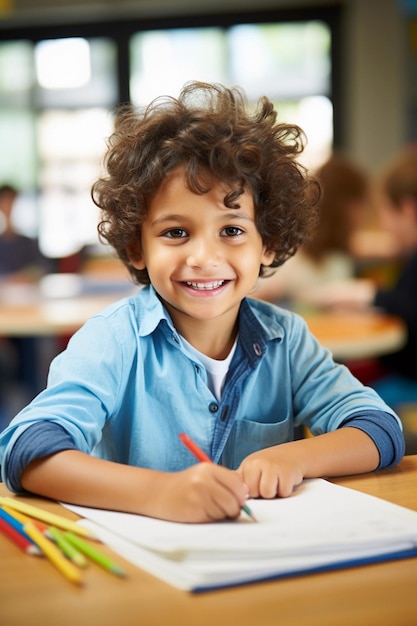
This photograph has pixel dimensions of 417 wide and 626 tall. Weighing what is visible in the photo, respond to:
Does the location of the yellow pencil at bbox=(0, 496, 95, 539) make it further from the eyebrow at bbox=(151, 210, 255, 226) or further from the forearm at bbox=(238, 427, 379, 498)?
the eyebrow at bbox=(151, 210, 255, 226)

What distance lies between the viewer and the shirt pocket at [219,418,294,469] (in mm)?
1226

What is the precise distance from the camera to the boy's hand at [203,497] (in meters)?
0.84

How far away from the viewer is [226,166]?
1.18 meters

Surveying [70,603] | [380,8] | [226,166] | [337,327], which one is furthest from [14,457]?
[380,8]

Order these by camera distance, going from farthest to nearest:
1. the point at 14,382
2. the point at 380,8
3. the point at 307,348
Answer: the point at 380,8
the point at 14,382
the point at 307,348

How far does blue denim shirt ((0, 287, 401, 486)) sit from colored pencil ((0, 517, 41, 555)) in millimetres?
260

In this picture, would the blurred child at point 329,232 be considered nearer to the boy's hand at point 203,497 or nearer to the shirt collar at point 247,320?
the shirt collar at point 247,320

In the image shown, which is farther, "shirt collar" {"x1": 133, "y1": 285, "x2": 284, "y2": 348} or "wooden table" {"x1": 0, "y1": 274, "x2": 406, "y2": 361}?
"wooden table" {"x1": 0, "y1": 274, "x2": 406, "y2": 361}

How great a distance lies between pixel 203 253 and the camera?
1.17 metres

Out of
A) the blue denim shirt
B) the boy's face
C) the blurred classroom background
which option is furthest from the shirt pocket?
the blurred classroom background

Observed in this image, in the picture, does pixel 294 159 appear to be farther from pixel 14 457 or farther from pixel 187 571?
pixel 187 571

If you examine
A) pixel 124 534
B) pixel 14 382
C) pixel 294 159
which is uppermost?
pixel 294 159

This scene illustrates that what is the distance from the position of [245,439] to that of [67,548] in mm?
484

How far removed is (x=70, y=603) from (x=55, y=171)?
8.56m
